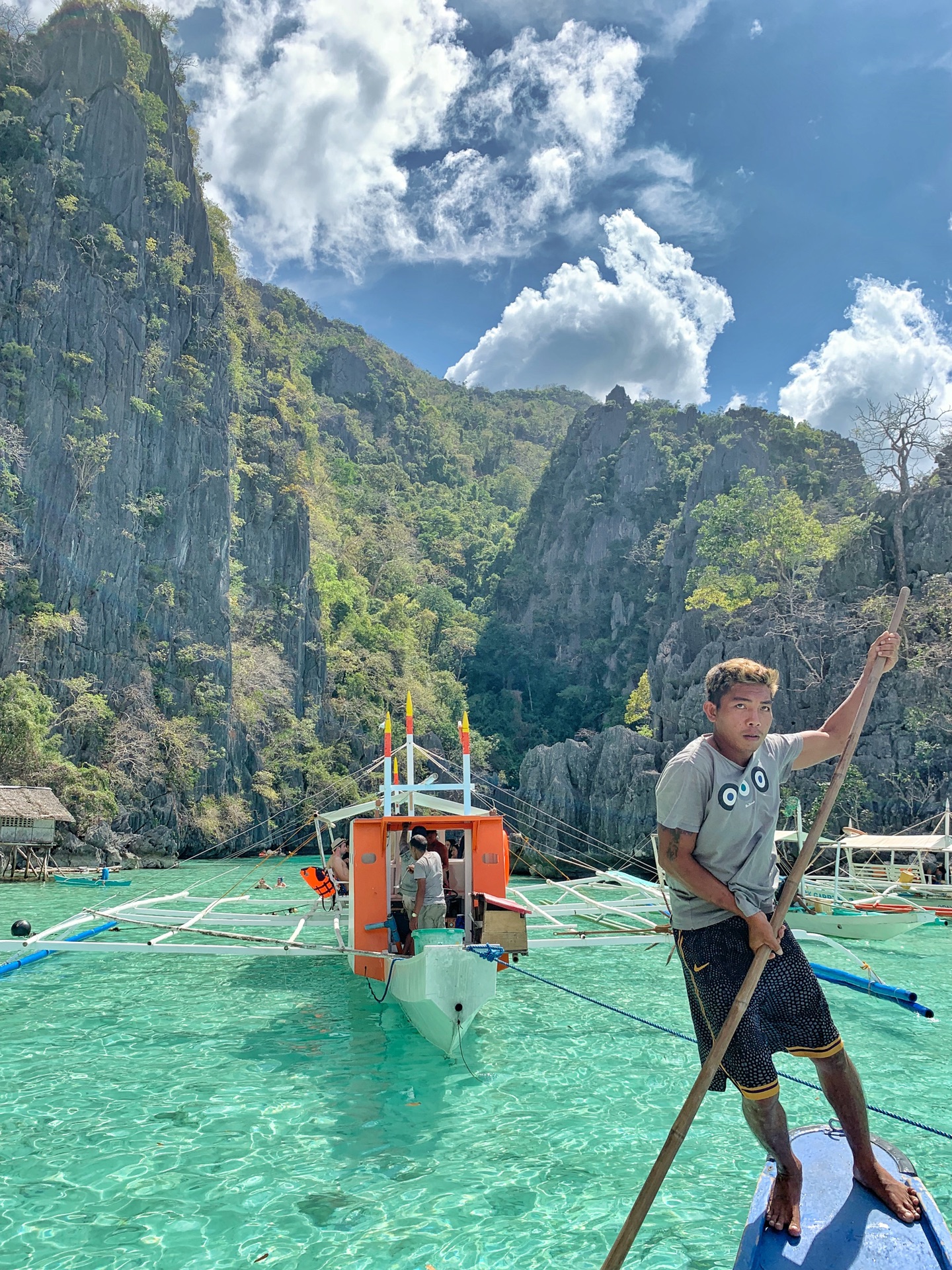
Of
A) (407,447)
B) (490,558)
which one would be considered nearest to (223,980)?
(490,558)

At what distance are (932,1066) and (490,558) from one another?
78.9 meters

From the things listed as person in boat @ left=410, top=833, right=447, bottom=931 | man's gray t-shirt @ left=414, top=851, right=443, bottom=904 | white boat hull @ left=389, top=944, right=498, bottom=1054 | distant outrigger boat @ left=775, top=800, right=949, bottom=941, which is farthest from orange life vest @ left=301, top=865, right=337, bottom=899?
distant outrigger boat @ left=775, top=800, right=949, bottom=941

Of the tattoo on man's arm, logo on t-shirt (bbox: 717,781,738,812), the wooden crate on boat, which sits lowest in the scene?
the wooden crate on boat

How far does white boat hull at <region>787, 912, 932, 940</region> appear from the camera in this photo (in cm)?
1678

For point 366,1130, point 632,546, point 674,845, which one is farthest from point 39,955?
point 632,546

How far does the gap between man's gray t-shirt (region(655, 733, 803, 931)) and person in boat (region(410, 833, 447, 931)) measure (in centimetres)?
635

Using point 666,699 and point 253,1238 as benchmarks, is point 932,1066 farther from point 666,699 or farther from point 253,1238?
point 666,699

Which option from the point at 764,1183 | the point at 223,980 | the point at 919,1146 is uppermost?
the point at 764,1183

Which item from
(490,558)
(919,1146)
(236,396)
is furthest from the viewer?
(490,558)

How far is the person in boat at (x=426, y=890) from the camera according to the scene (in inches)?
377

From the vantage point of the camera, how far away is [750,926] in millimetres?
3271

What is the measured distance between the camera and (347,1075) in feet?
26.1

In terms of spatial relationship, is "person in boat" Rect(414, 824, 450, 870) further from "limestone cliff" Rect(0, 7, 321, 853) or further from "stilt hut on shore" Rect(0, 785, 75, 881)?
"limestone cliff" Rect(0, 7, 321, 853)

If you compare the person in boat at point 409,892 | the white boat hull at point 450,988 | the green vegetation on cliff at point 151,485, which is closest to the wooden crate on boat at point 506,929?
the person in boat at point 409,892
